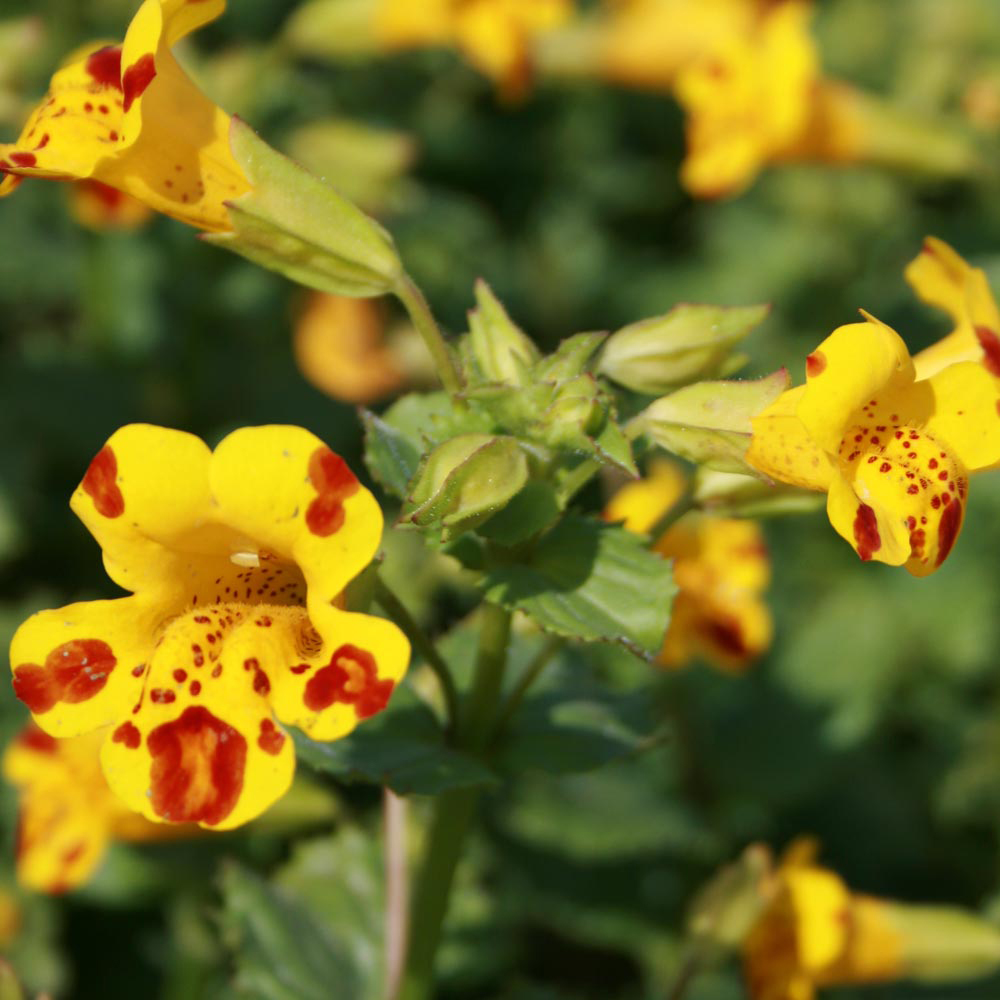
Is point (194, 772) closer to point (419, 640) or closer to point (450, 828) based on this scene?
point (419, 640)

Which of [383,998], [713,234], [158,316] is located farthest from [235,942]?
[713,234]

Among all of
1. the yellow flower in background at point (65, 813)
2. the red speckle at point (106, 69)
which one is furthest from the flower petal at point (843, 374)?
the yellow flower in background at point (65, 813)

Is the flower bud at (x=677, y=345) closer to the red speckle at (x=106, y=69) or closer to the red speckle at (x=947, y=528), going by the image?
the red speckle at (x=947, y=528)

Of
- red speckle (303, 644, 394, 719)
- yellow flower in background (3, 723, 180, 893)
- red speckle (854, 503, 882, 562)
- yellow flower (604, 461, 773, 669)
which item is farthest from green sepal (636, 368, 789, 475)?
yellow flower in background (3, 723, 180, 893)

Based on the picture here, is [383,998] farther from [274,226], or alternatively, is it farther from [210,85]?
[210,85]

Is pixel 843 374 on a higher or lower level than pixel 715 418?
higher

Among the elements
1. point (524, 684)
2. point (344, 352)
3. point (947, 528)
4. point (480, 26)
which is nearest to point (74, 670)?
point (524, 684)
